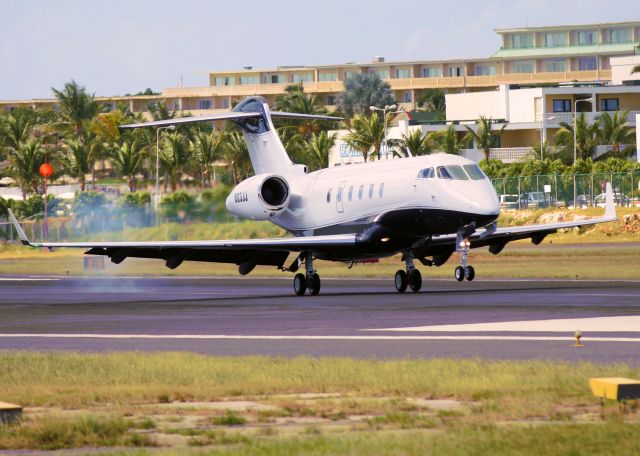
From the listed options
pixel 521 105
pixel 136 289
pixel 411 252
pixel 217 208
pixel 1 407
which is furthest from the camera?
pixel 521 105

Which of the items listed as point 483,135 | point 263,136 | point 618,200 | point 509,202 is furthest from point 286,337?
point 483,135

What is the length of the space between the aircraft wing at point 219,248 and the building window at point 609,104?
10487cm

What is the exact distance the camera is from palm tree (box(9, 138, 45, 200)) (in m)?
140

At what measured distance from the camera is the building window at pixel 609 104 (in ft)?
469

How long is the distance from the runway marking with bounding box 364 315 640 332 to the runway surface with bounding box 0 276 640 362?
2 cm

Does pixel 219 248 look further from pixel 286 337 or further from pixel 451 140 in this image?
pixel 451 140

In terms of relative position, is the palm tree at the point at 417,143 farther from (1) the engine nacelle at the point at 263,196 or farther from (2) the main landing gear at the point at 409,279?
(2) the main landing gear at the point at 409,279

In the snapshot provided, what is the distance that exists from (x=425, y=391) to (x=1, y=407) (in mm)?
5314

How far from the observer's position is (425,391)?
17.3 metres

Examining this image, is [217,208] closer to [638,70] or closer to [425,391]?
[425,391]

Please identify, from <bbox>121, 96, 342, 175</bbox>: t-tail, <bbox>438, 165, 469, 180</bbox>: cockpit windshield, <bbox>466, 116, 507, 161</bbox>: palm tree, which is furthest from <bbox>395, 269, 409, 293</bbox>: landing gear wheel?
<bbox>466, 116, 507, 161</bbox>: palm tree

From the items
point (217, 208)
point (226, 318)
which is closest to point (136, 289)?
point (217, 208)

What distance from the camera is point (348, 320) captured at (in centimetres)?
3080

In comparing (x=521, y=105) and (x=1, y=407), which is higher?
(x=521, y=105)
